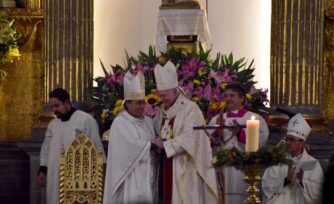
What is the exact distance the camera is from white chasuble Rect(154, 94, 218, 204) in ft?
33.4

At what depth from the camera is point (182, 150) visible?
10180 millimetres

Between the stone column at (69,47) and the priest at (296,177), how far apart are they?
4.18 meters

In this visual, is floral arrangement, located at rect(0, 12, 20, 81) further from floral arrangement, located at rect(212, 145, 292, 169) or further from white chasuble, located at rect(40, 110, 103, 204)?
floral arrangement, located at rect(212, 145, 292, 169)

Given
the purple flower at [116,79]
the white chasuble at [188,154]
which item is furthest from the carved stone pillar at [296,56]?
the white chasuble at [188,154]

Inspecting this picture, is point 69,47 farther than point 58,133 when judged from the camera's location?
Yes

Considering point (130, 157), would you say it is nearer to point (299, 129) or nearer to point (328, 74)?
point (299, 129)

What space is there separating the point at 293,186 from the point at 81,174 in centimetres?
191

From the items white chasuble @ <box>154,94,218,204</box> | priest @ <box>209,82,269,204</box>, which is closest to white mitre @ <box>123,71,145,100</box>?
white chasuble @ <box>154,94,218,204</box>

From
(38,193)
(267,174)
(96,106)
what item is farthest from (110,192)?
(38,193)

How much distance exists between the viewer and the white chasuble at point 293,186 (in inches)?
394

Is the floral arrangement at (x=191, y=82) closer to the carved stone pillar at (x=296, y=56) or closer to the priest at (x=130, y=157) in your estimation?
the carved stone pillar at (x=296, y=56)

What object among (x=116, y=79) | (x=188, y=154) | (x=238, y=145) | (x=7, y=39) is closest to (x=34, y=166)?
(x=7, y=39)

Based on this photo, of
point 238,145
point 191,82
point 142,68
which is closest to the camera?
point 238,145

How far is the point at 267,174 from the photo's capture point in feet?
34.3
